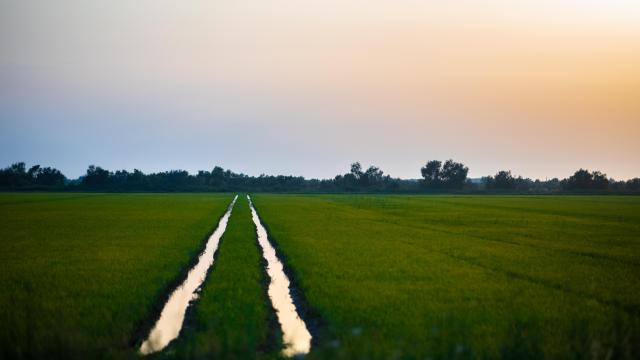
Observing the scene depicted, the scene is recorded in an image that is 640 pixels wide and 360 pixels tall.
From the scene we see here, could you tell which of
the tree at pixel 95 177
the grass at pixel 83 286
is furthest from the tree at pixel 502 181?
the grass at pixel 83 286

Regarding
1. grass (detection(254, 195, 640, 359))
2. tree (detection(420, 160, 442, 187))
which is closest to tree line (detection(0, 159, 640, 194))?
tree (detection(420, 160, 442, 187))

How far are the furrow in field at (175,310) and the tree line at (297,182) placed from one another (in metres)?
131

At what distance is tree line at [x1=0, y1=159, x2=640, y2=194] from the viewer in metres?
142

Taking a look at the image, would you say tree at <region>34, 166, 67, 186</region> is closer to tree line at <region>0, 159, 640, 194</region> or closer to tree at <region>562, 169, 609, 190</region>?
tree line at <region>0, 159, 640, 194</region>

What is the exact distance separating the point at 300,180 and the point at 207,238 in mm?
146468

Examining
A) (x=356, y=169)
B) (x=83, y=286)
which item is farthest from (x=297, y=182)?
(x=83, y=286)

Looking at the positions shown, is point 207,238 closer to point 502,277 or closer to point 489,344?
point 502,277

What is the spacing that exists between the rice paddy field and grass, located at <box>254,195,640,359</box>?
1.8 inches

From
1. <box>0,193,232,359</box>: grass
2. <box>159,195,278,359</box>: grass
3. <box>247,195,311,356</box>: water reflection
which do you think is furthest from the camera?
<box>247,195,311,356</box>: water reflection

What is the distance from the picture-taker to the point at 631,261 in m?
17.3

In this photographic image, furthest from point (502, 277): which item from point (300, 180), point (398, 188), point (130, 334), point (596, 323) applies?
point (300, 180)

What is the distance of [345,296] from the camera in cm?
1179

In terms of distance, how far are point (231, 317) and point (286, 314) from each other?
4.88 ft

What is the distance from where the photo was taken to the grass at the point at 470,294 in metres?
7.89
